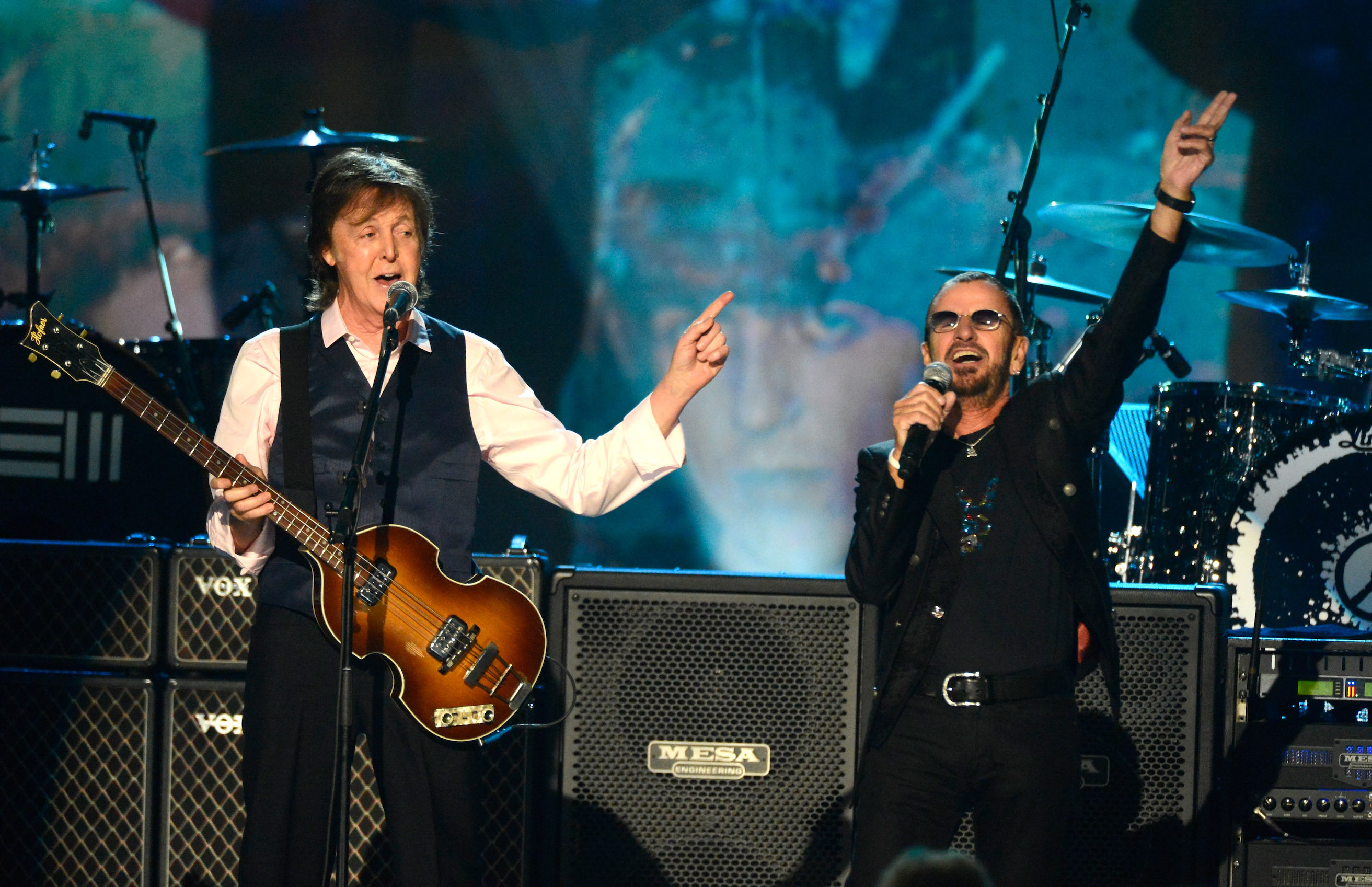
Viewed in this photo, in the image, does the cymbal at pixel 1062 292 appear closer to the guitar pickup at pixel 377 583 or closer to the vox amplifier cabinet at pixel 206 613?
the vox amplifier cabinet at pixel 206 613

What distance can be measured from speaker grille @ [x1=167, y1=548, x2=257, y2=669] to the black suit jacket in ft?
5.79

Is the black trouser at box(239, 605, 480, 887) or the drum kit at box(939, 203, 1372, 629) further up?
the drum kit at box(939, 203, 1372, 629)

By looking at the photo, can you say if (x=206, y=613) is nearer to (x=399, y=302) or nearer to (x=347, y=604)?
(x=347, y=604)

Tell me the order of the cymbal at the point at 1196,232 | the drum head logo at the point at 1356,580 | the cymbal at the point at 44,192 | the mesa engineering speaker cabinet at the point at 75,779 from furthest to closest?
the cymbal at the point at 44,192
the cymbal at the point at 1196,232
the drum head logo at the point at 1356,580
the mesa engineering speaker cabinet at the point at 75,779

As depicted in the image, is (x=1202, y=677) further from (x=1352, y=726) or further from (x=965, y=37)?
(x=965, y=37)

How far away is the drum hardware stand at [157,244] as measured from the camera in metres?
5.56

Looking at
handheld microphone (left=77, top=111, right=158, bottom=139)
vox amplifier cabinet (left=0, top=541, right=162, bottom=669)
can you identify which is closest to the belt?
vox amplifier cabinet (left=0, top=541, right=162, bottom=669)

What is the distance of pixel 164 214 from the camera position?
7.19 meters

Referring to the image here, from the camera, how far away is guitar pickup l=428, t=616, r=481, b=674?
9.45 ft

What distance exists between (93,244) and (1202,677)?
633cm

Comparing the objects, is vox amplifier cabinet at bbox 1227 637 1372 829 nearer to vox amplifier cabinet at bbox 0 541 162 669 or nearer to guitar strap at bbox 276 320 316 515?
guitar strap at bbox 276 320 316 515

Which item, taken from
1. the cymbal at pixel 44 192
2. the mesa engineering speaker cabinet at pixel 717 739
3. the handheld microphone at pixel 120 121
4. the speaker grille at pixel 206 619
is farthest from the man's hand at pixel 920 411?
the cymbal at pixel 44 192

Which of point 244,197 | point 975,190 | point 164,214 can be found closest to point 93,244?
point 164,214

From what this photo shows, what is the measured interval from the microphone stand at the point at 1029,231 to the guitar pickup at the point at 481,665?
65.5 inches
